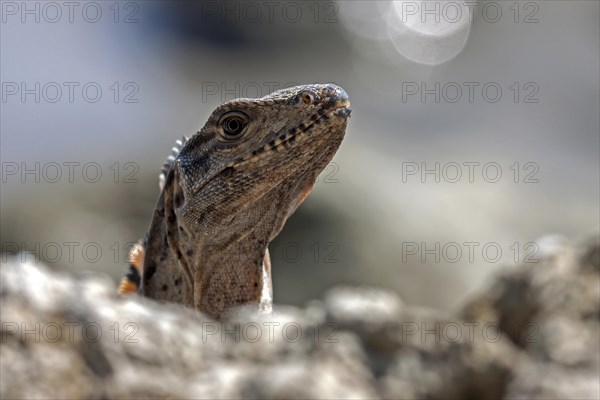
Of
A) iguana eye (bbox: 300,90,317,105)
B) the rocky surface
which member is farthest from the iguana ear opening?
iguana eye (bbox: 300,90,317,105)

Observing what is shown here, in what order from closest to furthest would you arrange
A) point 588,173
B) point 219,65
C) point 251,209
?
1. point 251,209
2. point 588,173
3. point 219,65

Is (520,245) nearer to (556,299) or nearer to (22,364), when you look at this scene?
(556,299)

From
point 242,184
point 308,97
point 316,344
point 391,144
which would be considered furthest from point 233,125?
point 391,144

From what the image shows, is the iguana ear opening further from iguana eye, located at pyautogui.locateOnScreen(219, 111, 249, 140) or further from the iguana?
iguana eye, located at pyautogui.locateOnScreen(219, 111, 249, 140)

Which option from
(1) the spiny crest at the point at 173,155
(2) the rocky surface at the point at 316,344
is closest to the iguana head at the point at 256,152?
(1) the spiny crest at the point at 173,155

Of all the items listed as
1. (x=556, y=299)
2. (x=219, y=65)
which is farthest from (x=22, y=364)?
(x=219, y=65)

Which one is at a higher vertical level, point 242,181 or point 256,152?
point 256,152

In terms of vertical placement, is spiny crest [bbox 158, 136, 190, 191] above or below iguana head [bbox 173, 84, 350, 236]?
above

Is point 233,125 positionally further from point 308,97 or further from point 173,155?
point 173,155
